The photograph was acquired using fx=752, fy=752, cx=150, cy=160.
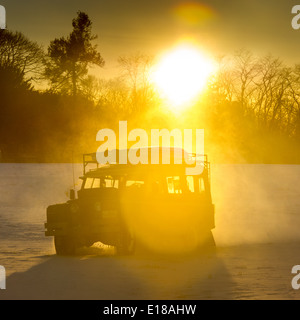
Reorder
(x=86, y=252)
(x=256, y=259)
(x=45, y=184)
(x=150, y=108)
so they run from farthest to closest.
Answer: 1. (x=150, y=108)
2. (x=45, y=184)
3. (x=86, y=252)
4. (x=256, y=259)

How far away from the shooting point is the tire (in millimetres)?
20203

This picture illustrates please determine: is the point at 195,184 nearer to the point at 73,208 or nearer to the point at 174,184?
the point at 174,184

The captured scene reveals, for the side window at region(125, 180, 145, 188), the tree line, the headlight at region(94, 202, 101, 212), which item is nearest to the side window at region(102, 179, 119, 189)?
the side window at region(125, 180, 145, 188)

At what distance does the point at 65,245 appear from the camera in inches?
802

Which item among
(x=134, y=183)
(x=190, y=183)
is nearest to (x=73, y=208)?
(x=134, y=183)

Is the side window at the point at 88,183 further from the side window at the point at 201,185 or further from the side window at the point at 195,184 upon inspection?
the side window at the point at 201,185

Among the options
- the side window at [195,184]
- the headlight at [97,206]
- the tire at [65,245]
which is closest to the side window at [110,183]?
the headlight at [97,206]

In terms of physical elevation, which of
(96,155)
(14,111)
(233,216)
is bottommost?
(233,216)

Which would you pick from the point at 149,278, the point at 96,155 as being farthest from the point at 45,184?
the point at 149,278

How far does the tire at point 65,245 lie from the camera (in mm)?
20203
